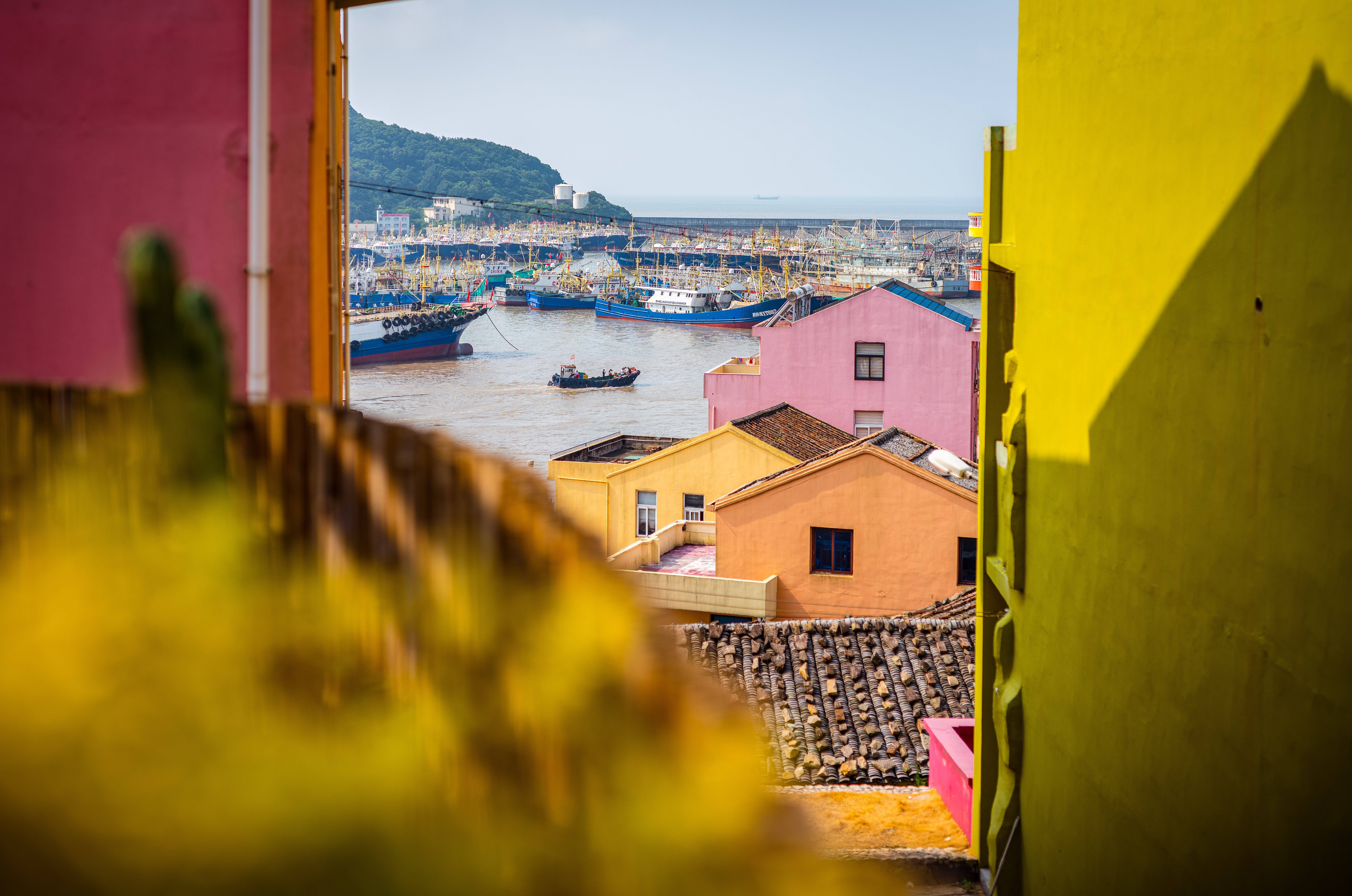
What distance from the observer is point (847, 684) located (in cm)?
1277

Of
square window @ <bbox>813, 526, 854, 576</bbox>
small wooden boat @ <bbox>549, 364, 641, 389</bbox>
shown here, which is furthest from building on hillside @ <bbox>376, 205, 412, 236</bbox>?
square window @ <bbox>813, 526, 854, 576</bbox>

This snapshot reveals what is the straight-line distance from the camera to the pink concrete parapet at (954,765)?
875 centimetres

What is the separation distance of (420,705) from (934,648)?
12.3 metres

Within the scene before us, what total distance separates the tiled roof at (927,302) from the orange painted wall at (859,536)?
9.58 metres

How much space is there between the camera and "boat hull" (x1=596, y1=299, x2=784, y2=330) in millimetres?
72250

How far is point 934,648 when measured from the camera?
42.8 ft

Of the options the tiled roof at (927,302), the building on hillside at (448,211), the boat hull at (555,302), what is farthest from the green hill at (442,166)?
the tiled roof at (927,302)

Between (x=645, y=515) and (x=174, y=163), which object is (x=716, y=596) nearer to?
(x=645, y=515)

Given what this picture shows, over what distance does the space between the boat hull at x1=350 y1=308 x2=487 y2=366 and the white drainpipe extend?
55.3 metres

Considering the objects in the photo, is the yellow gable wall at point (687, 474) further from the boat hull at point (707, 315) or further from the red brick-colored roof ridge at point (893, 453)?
the boat hull at point (707, 315)

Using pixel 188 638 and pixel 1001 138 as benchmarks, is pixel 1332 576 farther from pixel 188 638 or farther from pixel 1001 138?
pixel 1001 138

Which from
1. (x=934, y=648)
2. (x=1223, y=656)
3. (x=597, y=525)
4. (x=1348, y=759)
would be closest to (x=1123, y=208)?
(x=1223, y=656)

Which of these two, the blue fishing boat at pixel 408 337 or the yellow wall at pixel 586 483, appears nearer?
the yellow wall at pixel 586 483

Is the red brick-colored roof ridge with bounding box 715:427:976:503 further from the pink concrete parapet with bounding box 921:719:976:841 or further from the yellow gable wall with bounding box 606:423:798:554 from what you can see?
the pink concrete parapet with bounding box 921:719:976:841
